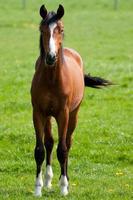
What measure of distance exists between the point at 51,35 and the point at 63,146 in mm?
1566

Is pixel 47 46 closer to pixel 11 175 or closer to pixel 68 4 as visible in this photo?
pixel 11 175

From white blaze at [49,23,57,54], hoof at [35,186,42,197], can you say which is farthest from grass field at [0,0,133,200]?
white blaze at [49,23,57,54]

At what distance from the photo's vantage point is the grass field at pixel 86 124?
31.2 feet

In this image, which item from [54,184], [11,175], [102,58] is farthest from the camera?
[102,58]

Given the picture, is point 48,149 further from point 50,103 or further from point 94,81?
point 94,81

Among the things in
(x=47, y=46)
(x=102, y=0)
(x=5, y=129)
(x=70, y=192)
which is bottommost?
(x=102, y=0)

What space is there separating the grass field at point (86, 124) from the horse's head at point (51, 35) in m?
1.83

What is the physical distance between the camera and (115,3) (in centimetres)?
4331

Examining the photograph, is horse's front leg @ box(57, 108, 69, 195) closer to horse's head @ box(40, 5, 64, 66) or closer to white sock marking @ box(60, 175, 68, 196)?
white sock marking @ box(60, 175, 68, 196)

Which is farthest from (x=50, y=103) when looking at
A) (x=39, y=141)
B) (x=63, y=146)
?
(x=63, y=146)

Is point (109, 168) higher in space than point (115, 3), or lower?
higher

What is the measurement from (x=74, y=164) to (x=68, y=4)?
34.4m

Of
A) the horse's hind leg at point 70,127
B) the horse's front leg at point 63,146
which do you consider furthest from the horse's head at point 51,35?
the horse's hind leg at point 70,127

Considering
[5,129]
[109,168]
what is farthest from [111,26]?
[109,168]
